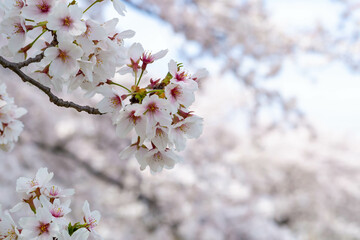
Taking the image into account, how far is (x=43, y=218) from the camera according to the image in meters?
0.79

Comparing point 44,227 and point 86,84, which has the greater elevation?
point 86,84

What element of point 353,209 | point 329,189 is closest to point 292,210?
point 329,189

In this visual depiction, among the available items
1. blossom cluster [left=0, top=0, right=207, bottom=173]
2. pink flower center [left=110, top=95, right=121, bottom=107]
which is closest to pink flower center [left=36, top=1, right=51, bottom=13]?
blossom cluster [left=0, top=0, right=207, bottom=173]

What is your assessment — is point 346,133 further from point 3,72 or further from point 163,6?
point 3,72

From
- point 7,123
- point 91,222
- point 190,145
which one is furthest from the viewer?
point 190,145

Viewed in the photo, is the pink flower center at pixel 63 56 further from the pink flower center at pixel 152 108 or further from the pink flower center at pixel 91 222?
the pink flower center at pixel 91 222

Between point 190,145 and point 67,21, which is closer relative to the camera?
point 67,21

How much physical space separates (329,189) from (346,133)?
2676mm

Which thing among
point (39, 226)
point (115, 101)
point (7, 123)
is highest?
point (115, 101)

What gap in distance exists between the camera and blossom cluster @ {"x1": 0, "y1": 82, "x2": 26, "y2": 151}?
1.02 metres

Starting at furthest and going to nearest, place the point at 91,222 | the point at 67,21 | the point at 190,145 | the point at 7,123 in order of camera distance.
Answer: the point at 190,145, the point at 7,123, the point at 91,222, the point at 67,21

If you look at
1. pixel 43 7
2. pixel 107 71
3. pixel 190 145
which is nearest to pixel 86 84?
pixel 107 71

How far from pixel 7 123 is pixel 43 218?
0.36m

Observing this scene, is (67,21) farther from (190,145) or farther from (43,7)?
(190,145)
